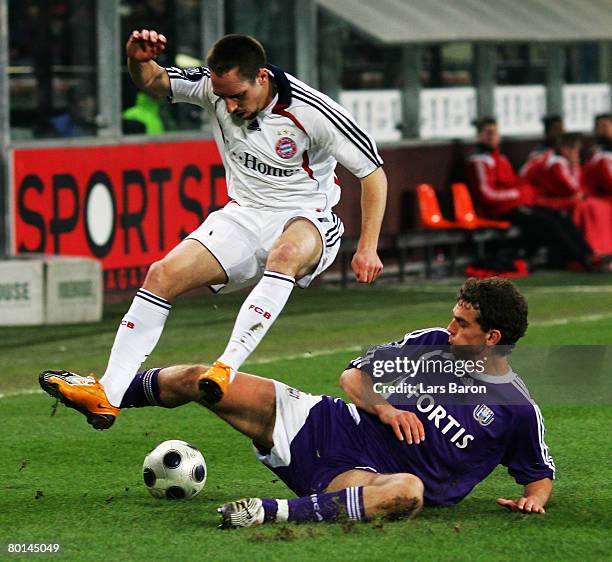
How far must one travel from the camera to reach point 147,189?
14398 millimetres

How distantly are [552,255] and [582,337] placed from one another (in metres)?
5.86

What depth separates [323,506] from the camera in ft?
19.4

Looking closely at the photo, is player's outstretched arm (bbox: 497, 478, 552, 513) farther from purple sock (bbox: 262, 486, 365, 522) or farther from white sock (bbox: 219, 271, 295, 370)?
white sock (bbox: 219, 271, 295, 370)

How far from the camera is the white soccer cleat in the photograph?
5.83 meters

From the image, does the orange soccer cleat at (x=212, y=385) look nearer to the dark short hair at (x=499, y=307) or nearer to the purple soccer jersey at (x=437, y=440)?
the purple soccer jersey at (x=437, y=440)

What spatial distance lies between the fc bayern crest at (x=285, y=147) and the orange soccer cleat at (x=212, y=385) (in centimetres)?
141

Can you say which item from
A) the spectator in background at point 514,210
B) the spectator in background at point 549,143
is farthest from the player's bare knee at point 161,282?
the spectator in background at point 549,143

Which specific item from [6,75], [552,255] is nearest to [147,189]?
[6,75]

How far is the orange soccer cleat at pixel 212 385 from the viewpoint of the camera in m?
6.12

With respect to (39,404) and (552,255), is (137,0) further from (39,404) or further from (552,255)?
(39,404)

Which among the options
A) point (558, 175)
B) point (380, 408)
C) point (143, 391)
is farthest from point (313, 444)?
point (558, 175)

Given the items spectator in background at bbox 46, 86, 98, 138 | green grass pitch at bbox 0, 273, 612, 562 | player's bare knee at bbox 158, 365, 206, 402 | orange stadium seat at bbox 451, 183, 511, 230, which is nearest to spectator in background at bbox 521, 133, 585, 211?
orange stadium seat at bbox 451, 183, 511, 230

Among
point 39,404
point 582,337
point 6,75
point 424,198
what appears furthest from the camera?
point 424,198

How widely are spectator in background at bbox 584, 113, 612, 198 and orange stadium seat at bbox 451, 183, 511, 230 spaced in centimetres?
149
